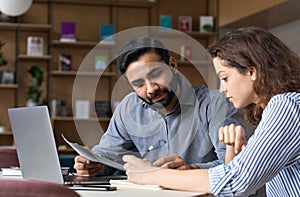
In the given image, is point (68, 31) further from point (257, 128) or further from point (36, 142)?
point (257, 128)

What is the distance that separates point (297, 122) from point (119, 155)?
1.00 m

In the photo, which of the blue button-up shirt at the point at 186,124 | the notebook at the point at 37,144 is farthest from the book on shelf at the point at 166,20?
the notebook at the point at 37,144

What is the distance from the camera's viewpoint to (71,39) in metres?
7.49

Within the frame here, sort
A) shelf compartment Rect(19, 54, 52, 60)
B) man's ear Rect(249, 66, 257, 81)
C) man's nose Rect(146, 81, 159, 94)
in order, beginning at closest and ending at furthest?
1. man's ear Rect(249, 66, 257, 81)
2. man's nose Rect(146, 81, 159, 94)
3. shelf compartment Rect(19, 54, 52, 60)

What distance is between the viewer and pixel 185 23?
8039mm

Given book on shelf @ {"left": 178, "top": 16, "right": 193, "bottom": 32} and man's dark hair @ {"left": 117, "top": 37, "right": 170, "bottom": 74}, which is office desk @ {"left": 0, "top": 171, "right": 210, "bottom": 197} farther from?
book on shelf @ {"left": 178, "top": 16, "right": 193, "bottom": 32}

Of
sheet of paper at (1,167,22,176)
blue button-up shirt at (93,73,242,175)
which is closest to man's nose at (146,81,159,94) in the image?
blue button-up shirt at (93,73,242,175)

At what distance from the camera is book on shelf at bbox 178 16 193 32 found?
803 centimetres

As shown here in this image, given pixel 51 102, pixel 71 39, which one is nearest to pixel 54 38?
pixel 71 39

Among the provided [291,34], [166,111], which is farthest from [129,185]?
[291,34]

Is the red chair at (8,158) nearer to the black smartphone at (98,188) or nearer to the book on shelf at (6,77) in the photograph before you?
the black smartphone at (98,188)

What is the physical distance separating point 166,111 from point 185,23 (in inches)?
219

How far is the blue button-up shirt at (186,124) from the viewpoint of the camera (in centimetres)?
249

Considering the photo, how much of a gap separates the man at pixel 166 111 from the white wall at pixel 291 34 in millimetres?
4522
